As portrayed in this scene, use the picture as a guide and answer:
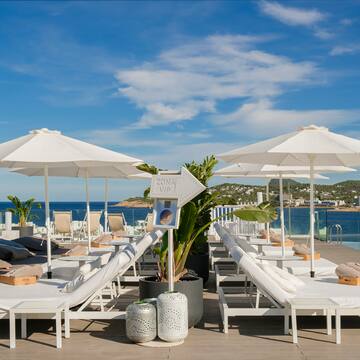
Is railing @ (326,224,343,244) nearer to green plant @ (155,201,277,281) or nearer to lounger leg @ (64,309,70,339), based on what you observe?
green plant @ (155,201,277,281)

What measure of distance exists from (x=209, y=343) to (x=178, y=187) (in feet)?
5.13

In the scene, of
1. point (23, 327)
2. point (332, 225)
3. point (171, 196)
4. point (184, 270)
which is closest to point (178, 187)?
point (171, 196)

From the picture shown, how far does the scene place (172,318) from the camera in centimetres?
574

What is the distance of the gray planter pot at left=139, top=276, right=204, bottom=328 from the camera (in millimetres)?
Result: 6376

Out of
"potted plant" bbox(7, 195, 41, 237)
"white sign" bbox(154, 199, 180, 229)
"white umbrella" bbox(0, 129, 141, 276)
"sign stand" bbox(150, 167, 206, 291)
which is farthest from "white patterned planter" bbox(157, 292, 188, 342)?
"potted plant" bbox(7, 195, 41, 237)

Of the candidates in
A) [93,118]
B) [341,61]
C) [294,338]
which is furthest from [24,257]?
[93,118]

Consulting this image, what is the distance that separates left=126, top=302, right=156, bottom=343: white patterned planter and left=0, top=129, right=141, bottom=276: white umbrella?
2.03 m

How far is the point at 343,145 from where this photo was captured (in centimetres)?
762

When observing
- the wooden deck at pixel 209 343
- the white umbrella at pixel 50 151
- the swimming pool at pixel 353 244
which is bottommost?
the wooden deck at pixel 209 343

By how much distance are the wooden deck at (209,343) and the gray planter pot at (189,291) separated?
154 mm

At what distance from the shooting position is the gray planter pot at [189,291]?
638 cm

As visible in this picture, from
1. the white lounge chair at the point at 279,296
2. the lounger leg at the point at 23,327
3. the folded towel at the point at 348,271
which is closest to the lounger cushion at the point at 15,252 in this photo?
the lounger leg at the point at 23,327

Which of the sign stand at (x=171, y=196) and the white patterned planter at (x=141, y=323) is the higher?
the sign stand at (x=171, y=196)

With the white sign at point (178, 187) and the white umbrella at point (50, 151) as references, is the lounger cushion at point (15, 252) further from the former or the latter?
the white sign at point (178, 187)
